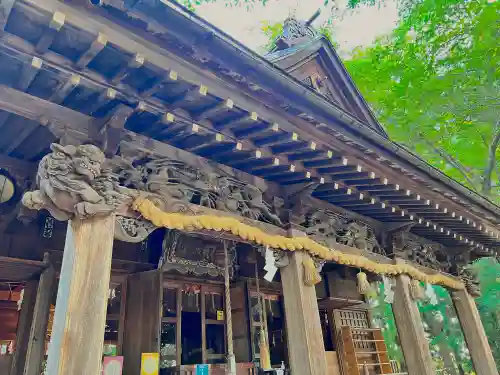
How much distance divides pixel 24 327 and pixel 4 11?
3.70m

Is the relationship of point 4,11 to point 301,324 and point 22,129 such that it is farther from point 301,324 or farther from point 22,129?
point 301,324

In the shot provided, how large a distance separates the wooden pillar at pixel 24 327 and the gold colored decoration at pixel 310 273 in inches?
131

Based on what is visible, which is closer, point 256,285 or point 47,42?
point 47,42

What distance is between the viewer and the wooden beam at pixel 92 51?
2369 millimetres

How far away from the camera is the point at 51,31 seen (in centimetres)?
228

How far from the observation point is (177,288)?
5656 millimetres

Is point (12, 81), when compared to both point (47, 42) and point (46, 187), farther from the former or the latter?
point (46, 187)

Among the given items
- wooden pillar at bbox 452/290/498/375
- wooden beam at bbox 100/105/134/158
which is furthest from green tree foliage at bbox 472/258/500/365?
wooden beam at bbox 100/105/134/158

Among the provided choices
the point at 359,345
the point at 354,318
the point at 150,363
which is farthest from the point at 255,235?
the point at 354,318

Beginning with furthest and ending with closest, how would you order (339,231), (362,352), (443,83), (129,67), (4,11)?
(443,83)
(362,352)
(339,231)
(129,67)
(4,11)

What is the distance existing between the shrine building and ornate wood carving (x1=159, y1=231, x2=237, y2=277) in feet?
0.08

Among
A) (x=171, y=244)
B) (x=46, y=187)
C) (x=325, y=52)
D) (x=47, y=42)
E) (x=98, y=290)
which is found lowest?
(x=98, y=290)

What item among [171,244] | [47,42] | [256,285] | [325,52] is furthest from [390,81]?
[47,42]

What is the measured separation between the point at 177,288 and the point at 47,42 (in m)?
4.19
